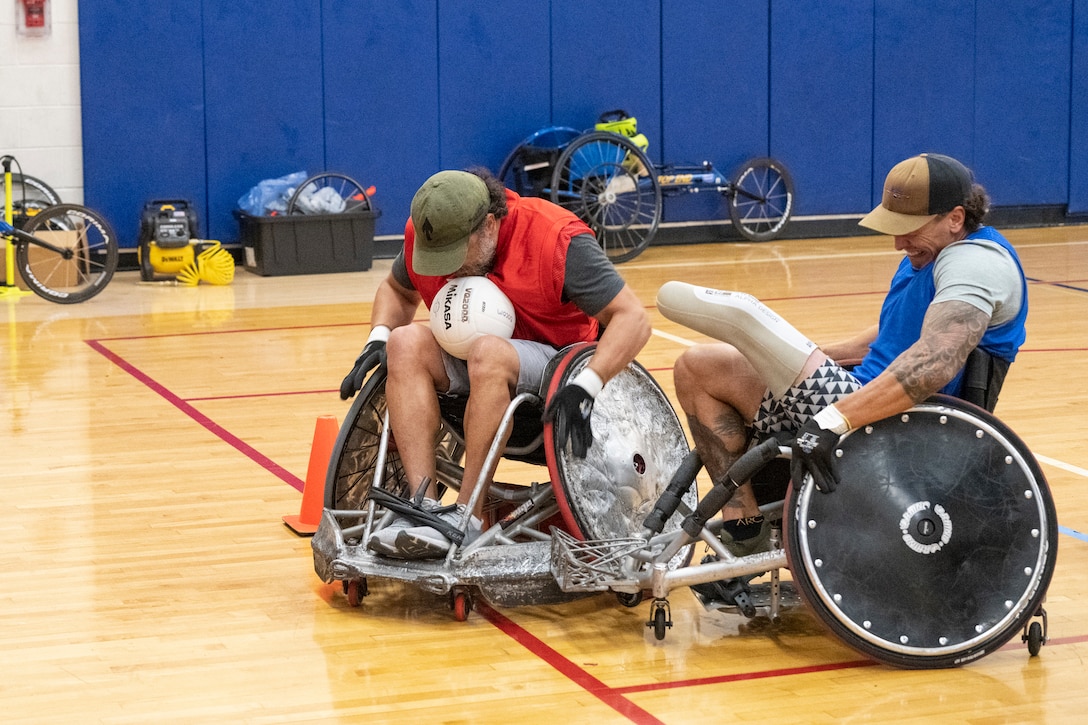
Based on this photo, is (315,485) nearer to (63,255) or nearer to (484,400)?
(484,400)

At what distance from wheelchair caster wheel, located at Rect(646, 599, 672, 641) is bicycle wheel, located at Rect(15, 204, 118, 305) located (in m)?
Answer: 6.51

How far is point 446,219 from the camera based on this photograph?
154 inches

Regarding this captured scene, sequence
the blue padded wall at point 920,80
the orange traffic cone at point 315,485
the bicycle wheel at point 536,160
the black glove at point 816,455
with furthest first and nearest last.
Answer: the blue padded wall at point 920,80, the bicycle wheel at point 536,160, the orange traffic cone at point 315,485, the black glove at point 816,455

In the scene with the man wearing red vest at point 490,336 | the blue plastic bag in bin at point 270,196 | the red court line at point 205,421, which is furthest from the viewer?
the blue plastic bag in bin at point 270,196

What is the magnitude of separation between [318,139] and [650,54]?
2684 millimetres

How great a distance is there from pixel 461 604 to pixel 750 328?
0.99m

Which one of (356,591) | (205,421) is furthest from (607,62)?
(356,591)

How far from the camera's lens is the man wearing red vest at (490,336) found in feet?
12.7

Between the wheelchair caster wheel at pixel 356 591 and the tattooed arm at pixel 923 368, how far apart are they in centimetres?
133

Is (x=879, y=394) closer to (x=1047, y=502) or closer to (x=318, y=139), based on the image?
(x=1047, y=502)

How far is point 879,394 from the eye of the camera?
131 inches

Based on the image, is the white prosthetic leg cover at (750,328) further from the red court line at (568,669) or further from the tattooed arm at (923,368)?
the red court line at (568,669)

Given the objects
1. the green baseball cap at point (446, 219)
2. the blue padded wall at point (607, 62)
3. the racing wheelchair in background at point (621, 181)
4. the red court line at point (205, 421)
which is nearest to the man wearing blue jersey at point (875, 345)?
the green baseball cap at point (446, 219)

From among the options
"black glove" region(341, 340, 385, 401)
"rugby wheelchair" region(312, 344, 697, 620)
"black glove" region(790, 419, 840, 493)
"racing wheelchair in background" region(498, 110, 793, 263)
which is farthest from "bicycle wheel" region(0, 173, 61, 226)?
"black glove" region(790, 419, 840, 493)
